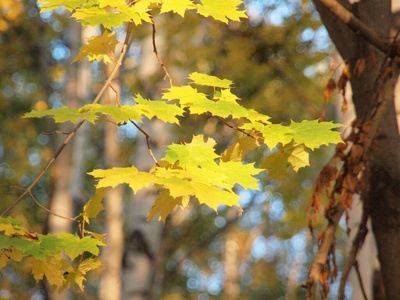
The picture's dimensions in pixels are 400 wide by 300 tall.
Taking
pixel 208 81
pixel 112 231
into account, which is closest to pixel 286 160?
pixel 208 81

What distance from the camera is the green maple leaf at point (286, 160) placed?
133 centimetres

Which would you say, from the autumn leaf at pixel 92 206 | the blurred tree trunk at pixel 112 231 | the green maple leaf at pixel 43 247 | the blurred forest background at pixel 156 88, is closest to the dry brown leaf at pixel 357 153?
the autumn leaf at pixel 92 206

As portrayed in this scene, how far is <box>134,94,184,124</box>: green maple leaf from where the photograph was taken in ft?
3.83

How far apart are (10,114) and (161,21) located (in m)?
4.93

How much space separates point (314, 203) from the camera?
66.4 inches

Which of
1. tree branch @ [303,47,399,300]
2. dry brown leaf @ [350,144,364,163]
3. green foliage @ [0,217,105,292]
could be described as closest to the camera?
green foliage @ [0,217,105,292]

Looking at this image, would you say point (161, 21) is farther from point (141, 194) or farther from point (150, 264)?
point (150, 264)

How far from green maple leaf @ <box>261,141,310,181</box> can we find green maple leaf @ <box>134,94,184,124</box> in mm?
350

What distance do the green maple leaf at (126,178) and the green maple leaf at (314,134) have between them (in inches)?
17.5

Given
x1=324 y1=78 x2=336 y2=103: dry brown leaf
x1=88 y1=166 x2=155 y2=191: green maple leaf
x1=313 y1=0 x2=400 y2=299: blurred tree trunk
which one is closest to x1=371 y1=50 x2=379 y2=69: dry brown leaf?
x1=313 y1=0 x2=400 y2=299: blurred tree trunk

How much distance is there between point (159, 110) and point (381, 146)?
3.47ft

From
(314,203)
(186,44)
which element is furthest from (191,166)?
(186,44)

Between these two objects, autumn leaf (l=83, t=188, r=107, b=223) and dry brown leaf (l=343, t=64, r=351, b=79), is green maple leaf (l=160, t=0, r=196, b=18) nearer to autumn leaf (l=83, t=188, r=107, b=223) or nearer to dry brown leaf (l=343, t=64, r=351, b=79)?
autumn leaf (l=83, t=188, r=107, b=223)

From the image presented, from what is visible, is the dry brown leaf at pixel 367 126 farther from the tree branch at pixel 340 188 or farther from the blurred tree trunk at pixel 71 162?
the blurred tree trunk at pixel 71 162
